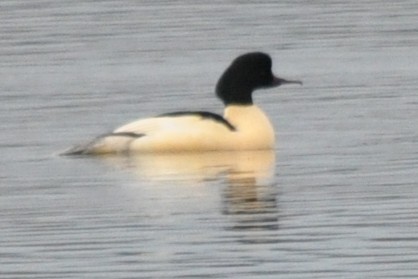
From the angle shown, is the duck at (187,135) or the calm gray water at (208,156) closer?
the calm gray water at (208,156)

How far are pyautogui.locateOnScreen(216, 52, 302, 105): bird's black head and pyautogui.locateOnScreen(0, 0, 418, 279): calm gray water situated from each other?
0.50 metres

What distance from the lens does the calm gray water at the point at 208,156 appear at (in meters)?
15.9

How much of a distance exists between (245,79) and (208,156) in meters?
1.35

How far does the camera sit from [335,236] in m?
16.4

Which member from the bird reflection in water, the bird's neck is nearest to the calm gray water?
the bird reflection in water

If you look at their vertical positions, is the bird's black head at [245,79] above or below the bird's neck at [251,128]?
above

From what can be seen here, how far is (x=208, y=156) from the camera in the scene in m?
21.6

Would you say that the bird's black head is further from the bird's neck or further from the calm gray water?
the calm gray water

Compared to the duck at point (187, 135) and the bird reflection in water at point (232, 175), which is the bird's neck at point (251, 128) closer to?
the duck at point (187, 135)

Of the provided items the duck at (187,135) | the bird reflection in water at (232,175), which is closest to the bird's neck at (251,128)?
the duck at (187,135)

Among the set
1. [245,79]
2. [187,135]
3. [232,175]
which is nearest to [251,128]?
[187,135]

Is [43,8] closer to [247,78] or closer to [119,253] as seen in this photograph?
[247,78]

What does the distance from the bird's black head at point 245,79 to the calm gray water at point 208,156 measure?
0.50 meters

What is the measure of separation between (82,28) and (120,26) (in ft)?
2.30
